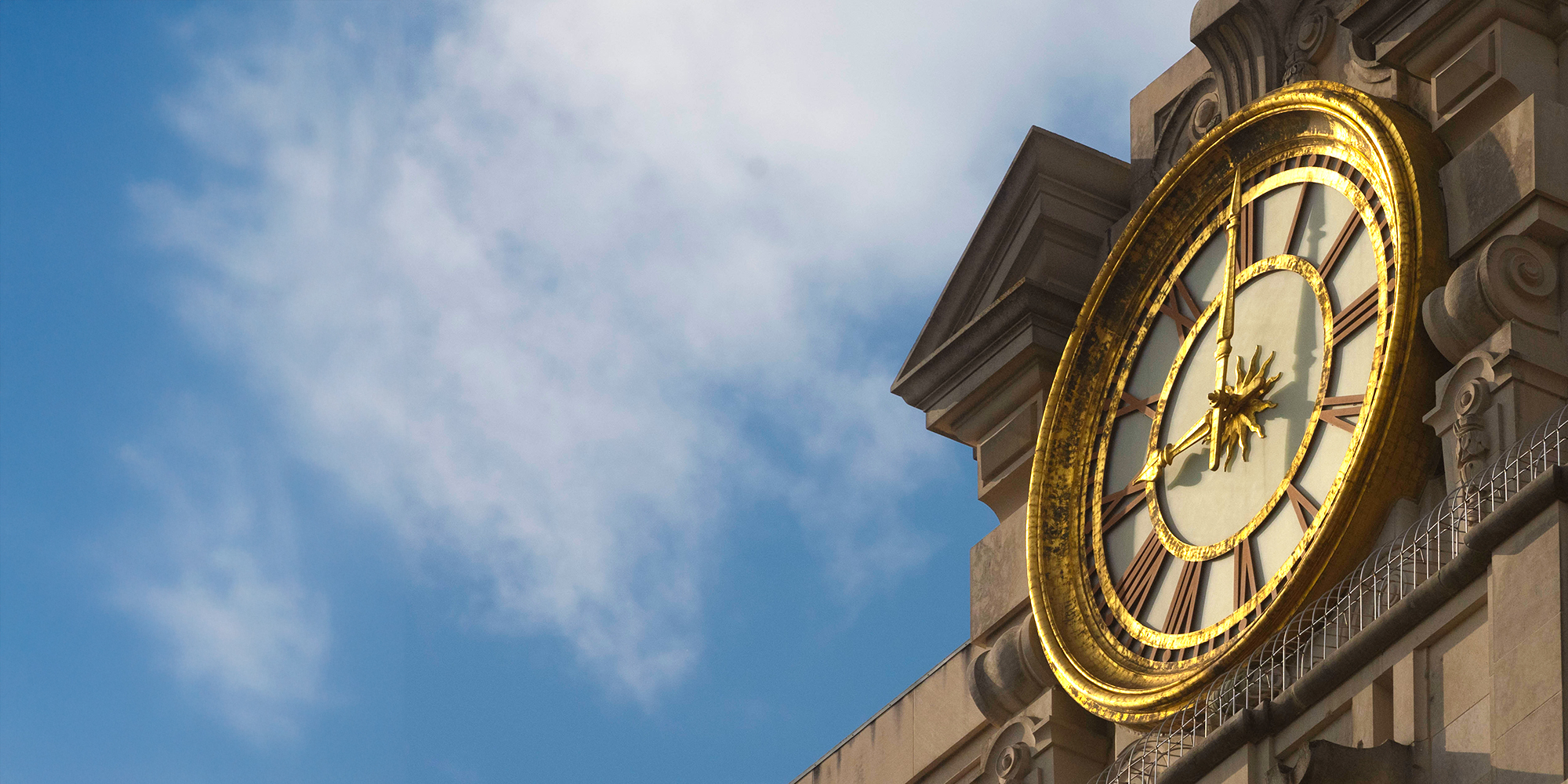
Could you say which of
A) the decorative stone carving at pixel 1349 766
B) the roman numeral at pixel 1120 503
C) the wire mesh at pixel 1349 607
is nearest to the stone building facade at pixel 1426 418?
the decorative stone carving at pixel 1349 766

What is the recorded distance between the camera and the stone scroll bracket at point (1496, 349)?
15016mm

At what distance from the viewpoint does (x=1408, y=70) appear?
16766mm

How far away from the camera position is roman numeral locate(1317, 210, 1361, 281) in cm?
1673

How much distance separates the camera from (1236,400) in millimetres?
17109

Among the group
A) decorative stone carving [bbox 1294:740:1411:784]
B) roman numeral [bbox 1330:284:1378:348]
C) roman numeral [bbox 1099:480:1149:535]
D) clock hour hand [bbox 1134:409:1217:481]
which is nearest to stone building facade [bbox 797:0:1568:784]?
decorative stone carving [bbox 1294:740:1411:784]

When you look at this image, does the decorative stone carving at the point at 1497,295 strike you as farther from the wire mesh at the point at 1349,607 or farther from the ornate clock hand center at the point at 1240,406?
Result: the ornate clock hand center at the point at 1240,406

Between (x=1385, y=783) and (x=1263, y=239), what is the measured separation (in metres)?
4.40

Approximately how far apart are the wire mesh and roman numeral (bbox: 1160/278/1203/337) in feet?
8.84

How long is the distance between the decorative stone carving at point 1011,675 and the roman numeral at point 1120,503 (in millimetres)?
732

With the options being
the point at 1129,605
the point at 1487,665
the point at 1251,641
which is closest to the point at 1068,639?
the point at 1129,605

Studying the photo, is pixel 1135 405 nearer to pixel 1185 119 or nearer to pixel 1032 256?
pixel 1032 256

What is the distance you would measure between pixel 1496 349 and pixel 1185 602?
2514 millimetres

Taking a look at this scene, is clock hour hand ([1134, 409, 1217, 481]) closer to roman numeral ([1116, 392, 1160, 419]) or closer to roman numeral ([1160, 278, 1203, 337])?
roman numeral ([1116, 392, 1160, 419])

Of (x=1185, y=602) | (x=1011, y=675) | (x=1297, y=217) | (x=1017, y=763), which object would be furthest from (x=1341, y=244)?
(x=1017, y=763)
